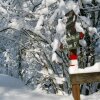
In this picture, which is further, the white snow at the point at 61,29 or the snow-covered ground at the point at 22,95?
the snow-covered ground at the point at 22,95

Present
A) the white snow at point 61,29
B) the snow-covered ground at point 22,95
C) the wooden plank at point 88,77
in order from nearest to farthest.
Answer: the wooden plank at point 88,77 < the white snow at point 61,29 < the snow-covered ground at point 22,95

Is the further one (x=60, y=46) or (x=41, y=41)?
(x=41, y=41)

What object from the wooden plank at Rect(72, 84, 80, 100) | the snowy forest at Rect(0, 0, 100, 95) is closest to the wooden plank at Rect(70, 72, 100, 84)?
the wooden plank at Rect(72, 84, 80, 100)

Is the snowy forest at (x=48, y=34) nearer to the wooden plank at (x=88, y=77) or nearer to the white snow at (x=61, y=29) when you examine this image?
the white snow at (x=61, y=29)

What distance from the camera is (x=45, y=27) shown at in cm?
791

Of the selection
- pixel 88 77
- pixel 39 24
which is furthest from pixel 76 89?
pixel 39 24

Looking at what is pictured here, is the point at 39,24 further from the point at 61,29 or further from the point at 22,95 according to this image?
the point at 22,95

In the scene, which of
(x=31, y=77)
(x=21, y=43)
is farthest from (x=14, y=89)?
(x=31, y=77)

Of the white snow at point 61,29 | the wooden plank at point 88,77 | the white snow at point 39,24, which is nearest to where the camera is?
the wooden plank at point 88,77

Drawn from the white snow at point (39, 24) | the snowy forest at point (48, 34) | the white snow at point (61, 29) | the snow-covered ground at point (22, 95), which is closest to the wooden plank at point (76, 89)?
the snowy forest at point (48, 34)

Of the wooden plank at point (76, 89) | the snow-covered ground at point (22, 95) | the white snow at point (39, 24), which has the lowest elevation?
the snow-covered ground at point (22, 95)

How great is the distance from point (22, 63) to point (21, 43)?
2.60 meters

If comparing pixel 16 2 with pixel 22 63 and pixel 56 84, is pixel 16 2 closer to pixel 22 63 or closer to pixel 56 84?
pixel 56 84

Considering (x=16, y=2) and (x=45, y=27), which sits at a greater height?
(x=16, y=2)
